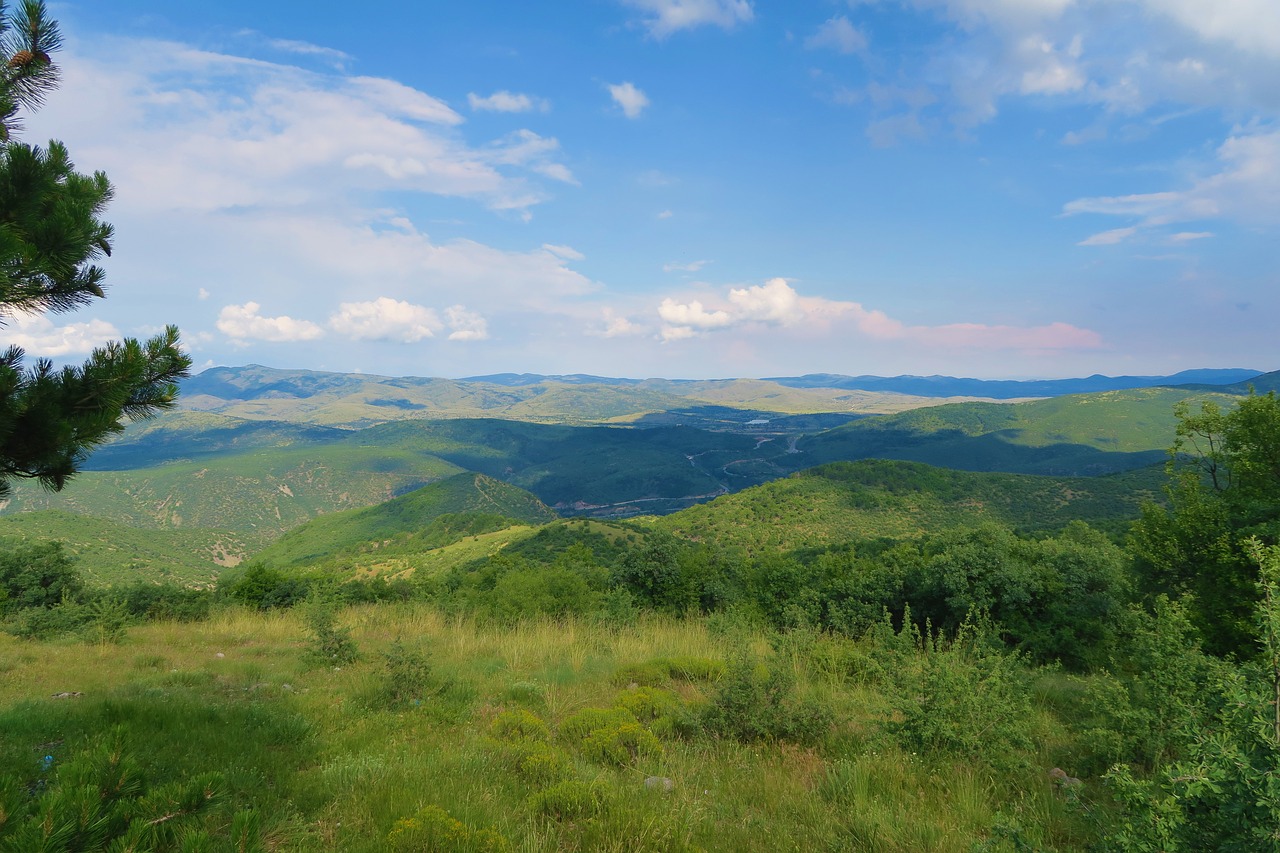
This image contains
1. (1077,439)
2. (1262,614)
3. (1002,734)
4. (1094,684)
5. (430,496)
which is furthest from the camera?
(1077,439)

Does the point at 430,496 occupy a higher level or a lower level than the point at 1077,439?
lower

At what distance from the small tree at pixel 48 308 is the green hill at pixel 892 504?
62.3 meters

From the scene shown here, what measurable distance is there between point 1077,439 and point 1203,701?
22353 centimetres

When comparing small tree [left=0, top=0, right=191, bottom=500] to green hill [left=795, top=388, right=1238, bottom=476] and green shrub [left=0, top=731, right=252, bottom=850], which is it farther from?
green hill [left=795, top=388, right=1238, bottom=476]

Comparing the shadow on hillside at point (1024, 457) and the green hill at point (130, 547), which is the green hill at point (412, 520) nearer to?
the green hill at point (130, 547)

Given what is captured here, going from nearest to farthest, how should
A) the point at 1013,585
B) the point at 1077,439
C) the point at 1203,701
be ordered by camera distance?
the point at 1203,701 < the point at 1013,585 < the point at 1077,439

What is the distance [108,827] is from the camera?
2.11 meters

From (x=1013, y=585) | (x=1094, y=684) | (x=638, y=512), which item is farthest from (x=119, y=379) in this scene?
(x=638, y=512)

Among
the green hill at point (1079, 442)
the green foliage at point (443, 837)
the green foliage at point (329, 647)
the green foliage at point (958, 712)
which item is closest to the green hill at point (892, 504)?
the green foliage at point (329, 647)

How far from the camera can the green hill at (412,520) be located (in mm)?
96812

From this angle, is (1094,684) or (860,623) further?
(860,623)

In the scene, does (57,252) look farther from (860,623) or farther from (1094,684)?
(860,623)

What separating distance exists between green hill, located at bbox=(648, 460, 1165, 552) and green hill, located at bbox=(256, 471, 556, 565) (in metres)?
41.0

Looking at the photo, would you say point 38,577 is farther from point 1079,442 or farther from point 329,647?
point 1079,442
